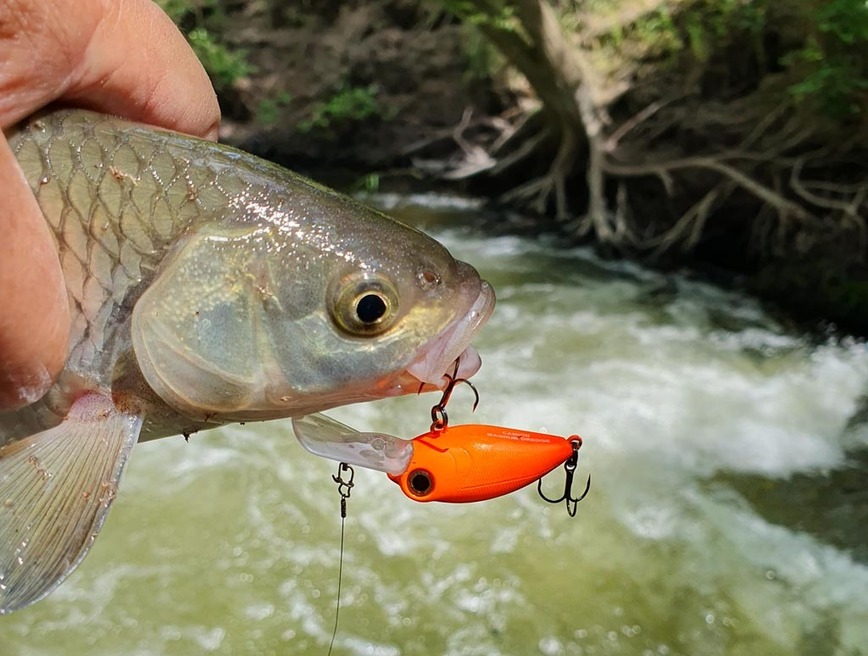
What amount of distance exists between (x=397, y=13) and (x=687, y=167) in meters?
6.43

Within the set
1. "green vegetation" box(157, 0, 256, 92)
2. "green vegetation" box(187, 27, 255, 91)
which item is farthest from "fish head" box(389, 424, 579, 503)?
"green vegetation" box(187, 27, 255, 91)

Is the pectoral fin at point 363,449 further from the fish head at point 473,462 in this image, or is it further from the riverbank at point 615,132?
the riverbank at point 615,132

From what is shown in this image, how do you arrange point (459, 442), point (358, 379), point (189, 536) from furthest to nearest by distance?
point (189, 536) < point (459, 442) < point (358, 379)

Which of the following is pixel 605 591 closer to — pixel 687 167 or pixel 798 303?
pixel 798 303

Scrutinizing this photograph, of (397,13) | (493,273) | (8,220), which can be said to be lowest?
(493,273)

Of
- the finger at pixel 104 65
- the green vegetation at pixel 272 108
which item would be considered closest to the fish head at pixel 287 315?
the finger at pixel 104 65

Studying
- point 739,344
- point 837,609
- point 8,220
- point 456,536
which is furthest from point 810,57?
point 8,220

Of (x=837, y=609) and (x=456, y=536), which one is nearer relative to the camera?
(x=837, y=609)

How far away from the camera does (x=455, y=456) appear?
159 centimetres

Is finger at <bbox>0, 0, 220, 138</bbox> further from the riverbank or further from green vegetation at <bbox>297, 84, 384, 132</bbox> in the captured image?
green vegetation at <bbox>297, 84, 384, 132</bbox>

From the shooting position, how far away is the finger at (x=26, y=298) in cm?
123

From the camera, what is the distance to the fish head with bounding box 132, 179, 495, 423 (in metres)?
1.42

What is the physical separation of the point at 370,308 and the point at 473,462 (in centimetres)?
44

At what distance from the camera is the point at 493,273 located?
308 inches
